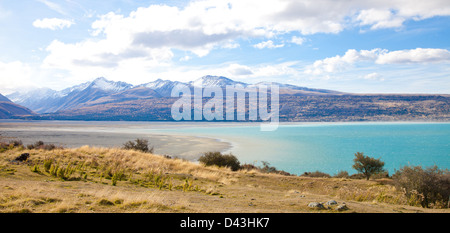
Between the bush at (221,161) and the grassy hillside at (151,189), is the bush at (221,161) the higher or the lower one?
the lower one

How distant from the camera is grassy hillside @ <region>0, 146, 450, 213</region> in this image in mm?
6867

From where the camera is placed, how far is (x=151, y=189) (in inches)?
450

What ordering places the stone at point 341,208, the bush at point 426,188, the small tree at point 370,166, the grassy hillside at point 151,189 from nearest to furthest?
1. the grassy hillside at point 151,189
2. the stone at point 341,208
3. the bush at point 426,188
4. the small tree at point 370,166

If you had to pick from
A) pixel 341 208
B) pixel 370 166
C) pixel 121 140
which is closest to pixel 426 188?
pixel 341 208

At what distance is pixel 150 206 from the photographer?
656 cm

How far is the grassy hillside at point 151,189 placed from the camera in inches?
270

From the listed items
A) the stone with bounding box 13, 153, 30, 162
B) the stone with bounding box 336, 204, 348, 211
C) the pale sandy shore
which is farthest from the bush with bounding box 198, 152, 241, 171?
the stone with bounding box 336, 204, 348, 211

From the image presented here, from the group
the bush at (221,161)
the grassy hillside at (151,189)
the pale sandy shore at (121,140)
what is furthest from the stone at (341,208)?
the pale sandy shore at (121,140)

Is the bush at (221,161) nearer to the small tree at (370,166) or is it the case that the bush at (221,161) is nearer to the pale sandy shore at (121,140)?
the pale sandy shore at (121,140)

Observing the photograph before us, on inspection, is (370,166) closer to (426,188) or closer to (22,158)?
(426,188)

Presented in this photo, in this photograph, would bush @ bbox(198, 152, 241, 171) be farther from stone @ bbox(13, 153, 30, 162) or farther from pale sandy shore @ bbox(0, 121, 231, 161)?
stone @ bbox(13, 153, 30, 162)

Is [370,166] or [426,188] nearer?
[426,188]
